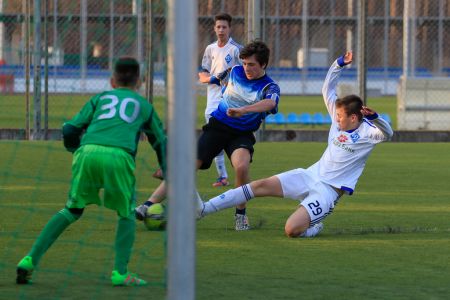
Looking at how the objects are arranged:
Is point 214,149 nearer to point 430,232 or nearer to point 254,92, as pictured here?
point 254,92

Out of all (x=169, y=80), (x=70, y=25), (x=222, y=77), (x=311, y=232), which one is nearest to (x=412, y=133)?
(x=70, y=25)

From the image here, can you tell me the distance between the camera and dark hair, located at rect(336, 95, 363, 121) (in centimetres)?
920

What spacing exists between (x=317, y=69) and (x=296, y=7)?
3.54 metres

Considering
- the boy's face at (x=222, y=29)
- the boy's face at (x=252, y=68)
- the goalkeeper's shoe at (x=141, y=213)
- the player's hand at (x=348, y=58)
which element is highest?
the boy's face at (x=222, y=29)

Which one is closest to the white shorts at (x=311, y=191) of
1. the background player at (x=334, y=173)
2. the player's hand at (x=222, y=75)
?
the background player at (x=334, y=173)

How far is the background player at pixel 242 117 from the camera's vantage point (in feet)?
31.0

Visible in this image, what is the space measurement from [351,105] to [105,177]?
2.98 metres

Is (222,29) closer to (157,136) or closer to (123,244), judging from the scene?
(157,136)

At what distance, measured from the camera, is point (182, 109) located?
4.92 meters

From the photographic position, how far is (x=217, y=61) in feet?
43.2

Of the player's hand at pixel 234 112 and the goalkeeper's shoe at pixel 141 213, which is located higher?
the player's hand at pixel 234 112

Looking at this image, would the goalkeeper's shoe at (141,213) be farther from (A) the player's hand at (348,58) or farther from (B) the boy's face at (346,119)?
(A) the player's hand at (348,58)

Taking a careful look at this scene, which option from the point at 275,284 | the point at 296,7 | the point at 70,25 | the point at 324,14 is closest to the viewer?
the point at 275,284

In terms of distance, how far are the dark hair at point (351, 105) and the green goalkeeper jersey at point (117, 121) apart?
8.65ft
